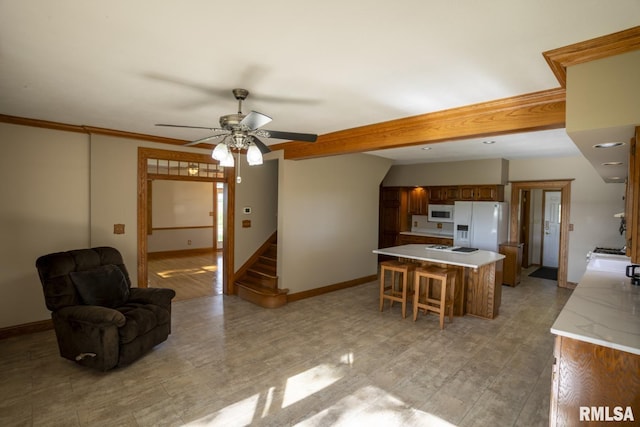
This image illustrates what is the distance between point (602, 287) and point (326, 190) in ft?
12.4

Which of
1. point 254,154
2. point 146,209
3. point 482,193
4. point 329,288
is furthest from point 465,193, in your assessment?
point 146,209

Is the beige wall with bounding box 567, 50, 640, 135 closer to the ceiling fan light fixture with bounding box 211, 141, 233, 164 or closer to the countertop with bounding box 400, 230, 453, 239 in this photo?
the ceiling fan light fixture with bounding box 211, 141, 233, 164

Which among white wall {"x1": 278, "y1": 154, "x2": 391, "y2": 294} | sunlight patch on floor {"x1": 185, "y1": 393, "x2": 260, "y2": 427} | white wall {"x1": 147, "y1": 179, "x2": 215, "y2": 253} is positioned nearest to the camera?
sunlight patch on floor {"x1": 185, "y1": 393, "x2": 260, "y2": 427}

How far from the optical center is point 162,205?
29.5 feet

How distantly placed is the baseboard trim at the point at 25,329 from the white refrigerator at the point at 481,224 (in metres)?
6.83

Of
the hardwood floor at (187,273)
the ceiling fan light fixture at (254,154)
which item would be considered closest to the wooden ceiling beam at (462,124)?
the ceiling fan light fixture at (254,154)

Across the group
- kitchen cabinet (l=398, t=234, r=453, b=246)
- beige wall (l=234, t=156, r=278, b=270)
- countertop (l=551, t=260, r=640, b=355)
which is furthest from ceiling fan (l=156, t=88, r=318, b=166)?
kitchen cabinet (l=398, t=234, r=453, b=246)

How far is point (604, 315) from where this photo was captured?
2137 mm

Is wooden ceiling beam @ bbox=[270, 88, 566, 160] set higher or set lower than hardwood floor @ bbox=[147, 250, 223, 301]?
higher

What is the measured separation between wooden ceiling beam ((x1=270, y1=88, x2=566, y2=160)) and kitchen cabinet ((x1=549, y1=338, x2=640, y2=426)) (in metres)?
1.64

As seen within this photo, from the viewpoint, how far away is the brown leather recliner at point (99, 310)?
2.82 metres

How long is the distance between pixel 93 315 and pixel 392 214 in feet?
21.5

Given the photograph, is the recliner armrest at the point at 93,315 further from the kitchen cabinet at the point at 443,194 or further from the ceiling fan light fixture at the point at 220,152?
the kitchen cabinet at the point at 443,194

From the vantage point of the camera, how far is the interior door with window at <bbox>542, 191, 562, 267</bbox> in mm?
8125
